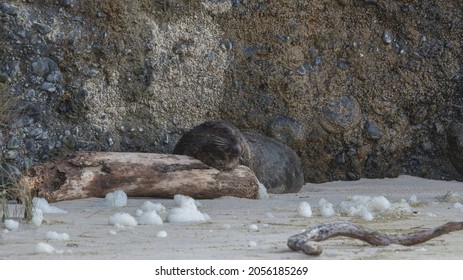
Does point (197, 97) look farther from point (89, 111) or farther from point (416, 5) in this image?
point (416, 5)

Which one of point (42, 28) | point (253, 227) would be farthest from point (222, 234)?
point (42, 28)

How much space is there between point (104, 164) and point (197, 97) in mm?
1866

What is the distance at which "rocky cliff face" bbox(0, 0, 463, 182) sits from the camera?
718 centimetres

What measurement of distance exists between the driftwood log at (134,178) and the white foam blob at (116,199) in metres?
0.29

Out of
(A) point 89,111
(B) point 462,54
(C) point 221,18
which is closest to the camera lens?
(A) point 89,111

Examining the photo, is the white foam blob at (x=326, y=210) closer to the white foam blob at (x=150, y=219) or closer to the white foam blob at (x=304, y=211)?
the white foam blob at (x=304, y=211)

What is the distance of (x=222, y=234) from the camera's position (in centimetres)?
436

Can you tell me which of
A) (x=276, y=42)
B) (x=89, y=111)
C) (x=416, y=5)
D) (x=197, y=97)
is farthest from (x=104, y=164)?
(x=416, y=5)

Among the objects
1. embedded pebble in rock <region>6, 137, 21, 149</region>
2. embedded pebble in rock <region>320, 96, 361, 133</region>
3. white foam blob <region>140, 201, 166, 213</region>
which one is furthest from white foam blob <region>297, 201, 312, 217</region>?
embedded pebble in rock <region>320, 96, 361, 133</region>

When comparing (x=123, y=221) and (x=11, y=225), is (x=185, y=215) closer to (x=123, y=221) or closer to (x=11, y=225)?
(x=123, y=221)

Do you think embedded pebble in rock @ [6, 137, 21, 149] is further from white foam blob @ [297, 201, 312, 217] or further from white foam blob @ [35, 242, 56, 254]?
white foam blob @ [35, 242, 56, 254]

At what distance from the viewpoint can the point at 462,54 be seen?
8359mm

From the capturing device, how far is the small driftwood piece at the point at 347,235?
371cm

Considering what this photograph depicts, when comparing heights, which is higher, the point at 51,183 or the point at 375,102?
the point at 375,102
